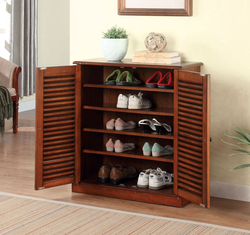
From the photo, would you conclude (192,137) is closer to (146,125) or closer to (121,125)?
(146,125)

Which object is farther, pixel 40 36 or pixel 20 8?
pixel 40 36

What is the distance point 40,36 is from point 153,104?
13.7ft

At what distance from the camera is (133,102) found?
279 cm

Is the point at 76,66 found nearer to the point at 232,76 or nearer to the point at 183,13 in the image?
the point at 183,13

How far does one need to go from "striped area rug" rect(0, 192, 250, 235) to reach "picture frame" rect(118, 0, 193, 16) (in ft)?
4.56

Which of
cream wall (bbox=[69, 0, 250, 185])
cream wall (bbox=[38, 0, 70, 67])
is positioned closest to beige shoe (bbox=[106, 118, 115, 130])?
cream wall (bbox=[69, 0, 250, 185])

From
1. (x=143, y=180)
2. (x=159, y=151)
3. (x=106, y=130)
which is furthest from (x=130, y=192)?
(x=106, y=130)

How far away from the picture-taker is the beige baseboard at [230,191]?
282 centimetres

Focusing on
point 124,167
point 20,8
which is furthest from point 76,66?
point 20,8

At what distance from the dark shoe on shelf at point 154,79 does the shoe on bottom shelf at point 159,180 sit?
1.92 feet

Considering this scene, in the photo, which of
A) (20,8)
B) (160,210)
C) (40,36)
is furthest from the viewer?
(40,36)

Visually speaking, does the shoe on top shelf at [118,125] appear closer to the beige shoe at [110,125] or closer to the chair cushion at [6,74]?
the beige shoe at [110,125]

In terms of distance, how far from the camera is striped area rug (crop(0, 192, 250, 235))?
230cm

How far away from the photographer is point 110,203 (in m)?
2.72
